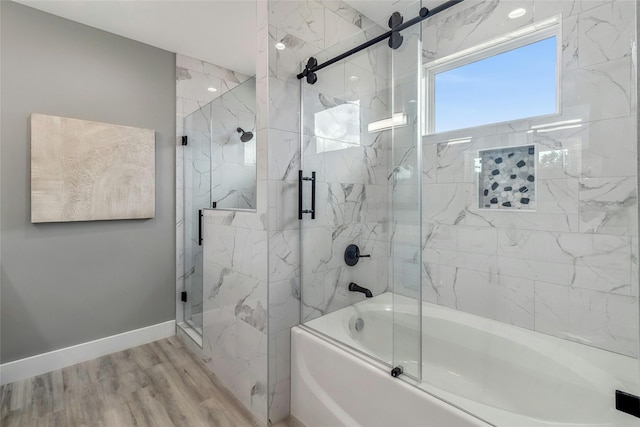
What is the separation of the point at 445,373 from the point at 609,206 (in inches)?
51.0

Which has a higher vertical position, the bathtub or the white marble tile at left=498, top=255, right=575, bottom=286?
the white marble tile at left=498, top=255, right=575, bottom=286

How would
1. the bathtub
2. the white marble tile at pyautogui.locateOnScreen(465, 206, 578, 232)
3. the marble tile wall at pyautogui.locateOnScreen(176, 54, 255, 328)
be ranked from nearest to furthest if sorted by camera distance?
the bathtub, the white marble tile at pyautogui.locateOnScreen(465, 206, 578, 232), the marble tile wall at pyautogui.locateOnScreen(176, 54, 255, 328)

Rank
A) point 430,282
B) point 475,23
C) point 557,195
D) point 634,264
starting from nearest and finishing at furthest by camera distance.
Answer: point 634,264 → point 557,195 → point 475,23 → point 430,282

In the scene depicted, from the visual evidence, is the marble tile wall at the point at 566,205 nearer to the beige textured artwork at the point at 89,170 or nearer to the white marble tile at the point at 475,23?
the white marble tile at the point at 475,23

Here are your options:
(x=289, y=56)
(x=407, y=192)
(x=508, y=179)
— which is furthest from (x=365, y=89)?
(x=508, y=179)

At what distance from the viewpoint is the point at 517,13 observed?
182 centimetres

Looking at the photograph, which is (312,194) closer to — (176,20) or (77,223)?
(176,20)

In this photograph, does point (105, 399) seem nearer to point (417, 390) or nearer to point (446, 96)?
point (417, 390)

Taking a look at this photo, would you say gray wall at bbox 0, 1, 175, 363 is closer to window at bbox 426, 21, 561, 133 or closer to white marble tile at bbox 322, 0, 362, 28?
white marble tile at bbox 322, 0, 362, 28

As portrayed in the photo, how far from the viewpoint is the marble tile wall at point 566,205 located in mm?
1475

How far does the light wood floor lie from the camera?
1.75 m

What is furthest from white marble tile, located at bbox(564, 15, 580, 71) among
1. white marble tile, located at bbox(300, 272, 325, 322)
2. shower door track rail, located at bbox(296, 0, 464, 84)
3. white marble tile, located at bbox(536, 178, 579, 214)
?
white marble tile, located at bbox(300, 272, 325, 322)

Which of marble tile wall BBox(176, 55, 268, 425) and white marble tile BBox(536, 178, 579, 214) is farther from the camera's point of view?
marble tile wall BBox(176, 55, 268, 425)

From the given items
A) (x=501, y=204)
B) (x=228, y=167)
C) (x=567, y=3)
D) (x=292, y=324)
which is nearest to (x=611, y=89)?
(x=567, y=3)
